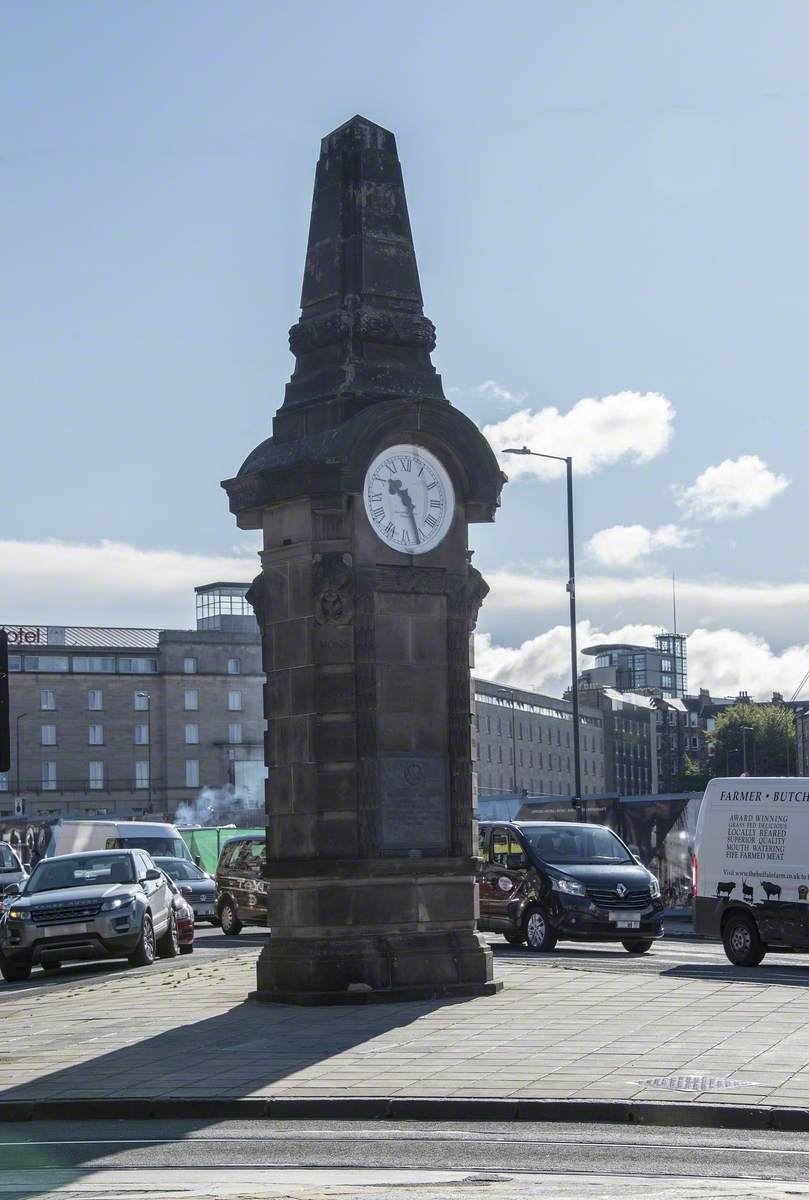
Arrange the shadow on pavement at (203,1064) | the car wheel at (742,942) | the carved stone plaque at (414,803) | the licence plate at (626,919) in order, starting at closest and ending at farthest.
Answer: the shadow on pavement at (203,1064) < the carved stone plaque at (414,803) < the car wheel at (742,942) < the licence plate at (626,919)

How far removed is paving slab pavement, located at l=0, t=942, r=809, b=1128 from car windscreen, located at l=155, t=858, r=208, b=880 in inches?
664

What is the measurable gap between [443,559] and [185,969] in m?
6.79

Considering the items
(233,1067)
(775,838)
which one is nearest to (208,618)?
(775,838)

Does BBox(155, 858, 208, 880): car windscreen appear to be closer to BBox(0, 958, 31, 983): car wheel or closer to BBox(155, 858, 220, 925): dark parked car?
BBox(155, 858, 220, 925): dark parked car

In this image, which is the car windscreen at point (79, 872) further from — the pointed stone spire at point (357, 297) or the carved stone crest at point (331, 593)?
the carved stone crest at point (331, 593)

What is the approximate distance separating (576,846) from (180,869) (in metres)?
11.6

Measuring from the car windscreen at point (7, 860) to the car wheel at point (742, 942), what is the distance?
1428 cm

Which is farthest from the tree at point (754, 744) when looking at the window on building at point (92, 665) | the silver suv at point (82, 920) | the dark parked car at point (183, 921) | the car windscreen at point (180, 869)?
the silver suv at point (82, 920)

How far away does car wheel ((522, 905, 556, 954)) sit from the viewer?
87.4ft

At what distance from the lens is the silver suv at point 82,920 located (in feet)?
84.2

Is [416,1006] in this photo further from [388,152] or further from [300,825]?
[388,152]

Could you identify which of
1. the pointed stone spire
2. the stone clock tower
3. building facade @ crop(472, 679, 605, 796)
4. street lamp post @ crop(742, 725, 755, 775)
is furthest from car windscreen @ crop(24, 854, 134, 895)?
street lamp post @ crop(742, 725, 755, 775)

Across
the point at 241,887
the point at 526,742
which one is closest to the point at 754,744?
the point at 526,742

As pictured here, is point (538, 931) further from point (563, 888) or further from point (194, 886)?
point (194, 886)
